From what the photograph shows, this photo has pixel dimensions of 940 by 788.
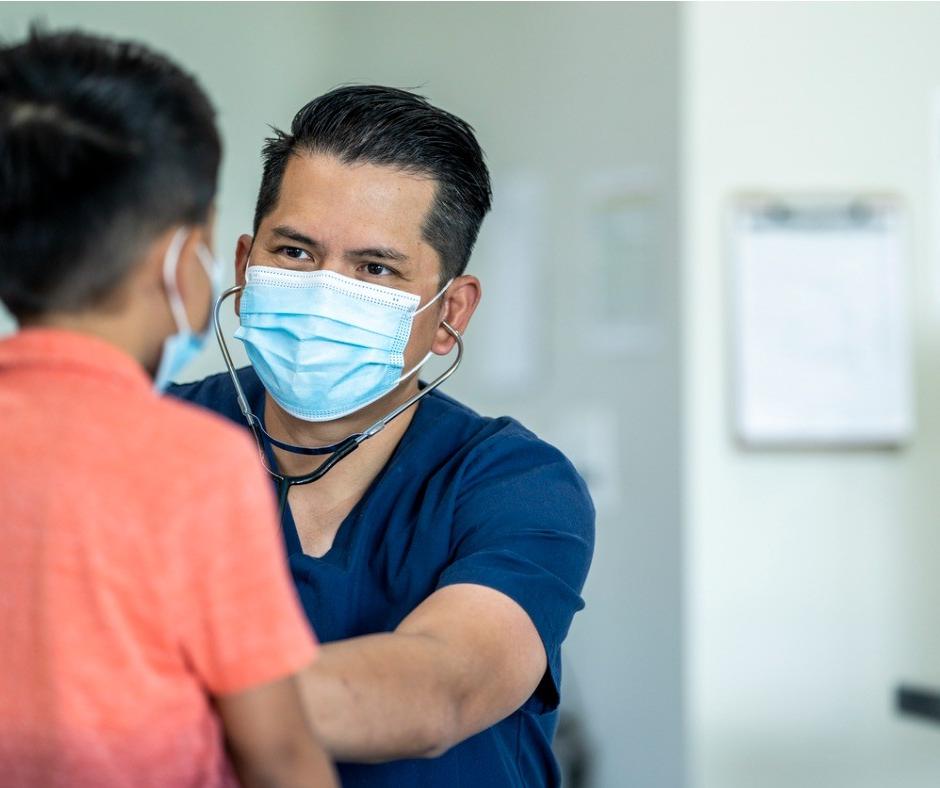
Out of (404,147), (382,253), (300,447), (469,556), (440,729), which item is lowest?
(440,729)

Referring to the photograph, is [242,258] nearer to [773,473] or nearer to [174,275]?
[174,275]

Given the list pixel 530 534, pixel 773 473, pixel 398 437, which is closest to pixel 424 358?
pixel 398 437

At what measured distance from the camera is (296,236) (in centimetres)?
132

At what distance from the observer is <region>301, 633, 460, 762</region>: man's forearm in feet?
2.98

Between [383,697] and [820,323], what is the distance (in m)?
1.81

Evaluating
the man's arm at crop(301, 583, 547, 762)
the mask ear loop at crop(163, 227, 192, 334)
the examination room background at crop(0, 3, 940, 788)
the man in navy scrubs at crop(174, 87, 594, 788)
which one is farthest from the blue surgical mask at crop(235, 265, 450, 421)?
the examination room background at crop(0, 3, 940, 788)

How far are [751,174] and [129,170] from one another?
6.47ft

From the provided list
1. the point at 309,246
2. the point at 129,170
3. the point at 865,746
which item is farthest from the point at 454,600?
the point at 865,746

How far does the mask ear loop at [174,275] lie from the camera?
0.76 meters

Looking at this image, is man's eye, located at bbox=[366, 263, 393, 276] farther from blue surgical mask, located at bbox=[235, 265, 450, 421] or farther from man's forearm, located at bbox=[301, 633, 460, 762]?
man's forearm, located at bbox=[301, 633, 460, 762]

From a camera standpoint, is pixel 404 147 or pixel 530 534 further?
pixel 404 147

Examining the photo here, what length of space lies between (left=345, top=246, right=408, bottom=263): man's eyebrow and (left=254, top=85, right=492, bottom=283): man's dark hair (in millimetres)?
57

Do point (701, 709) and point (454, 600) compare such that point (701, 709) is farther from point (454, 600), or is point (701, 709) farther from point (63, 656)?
point (63, 656)

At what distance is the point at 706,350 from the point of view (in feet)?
8.23
